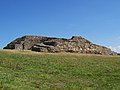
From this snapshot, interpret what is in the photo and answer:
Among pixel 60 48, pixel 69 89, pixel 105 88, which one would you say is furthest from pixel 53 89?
pixel 60 48

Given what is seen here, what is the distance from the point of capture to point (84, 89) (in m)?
20.8

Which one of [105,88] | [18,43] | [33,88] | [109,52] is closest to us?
[33,88]

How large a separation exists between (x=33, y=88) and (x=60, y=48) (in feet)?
144

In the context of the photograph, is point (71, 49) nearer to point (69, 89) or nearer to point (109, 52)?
point (109, 52)

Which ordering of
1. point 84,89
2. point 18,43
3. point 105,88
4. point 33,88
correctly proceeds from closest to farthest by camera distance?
point 33,88 → point 84,89 → point 105,88 → point 18,43

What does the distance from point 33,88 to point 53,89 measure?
1445 millimetres

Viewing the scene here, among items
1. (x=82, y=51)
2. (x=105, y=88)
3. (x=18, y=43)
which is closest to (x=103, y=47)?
(x=82, y=51)

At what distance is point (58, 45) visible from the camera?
63.5 metres

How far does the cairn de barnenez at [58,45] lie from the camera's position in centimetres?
6216

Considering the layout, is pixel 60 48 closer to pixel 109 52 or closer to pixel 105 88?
pixel 109 52

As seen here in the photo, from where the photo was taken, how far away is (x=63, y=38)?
7069 centimetres

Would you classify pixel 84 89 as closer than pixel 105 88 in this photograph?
Yes

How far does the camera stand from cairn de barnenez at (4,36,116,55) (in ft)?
204

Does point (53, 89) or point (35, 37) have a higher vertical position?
point (35, 37)
